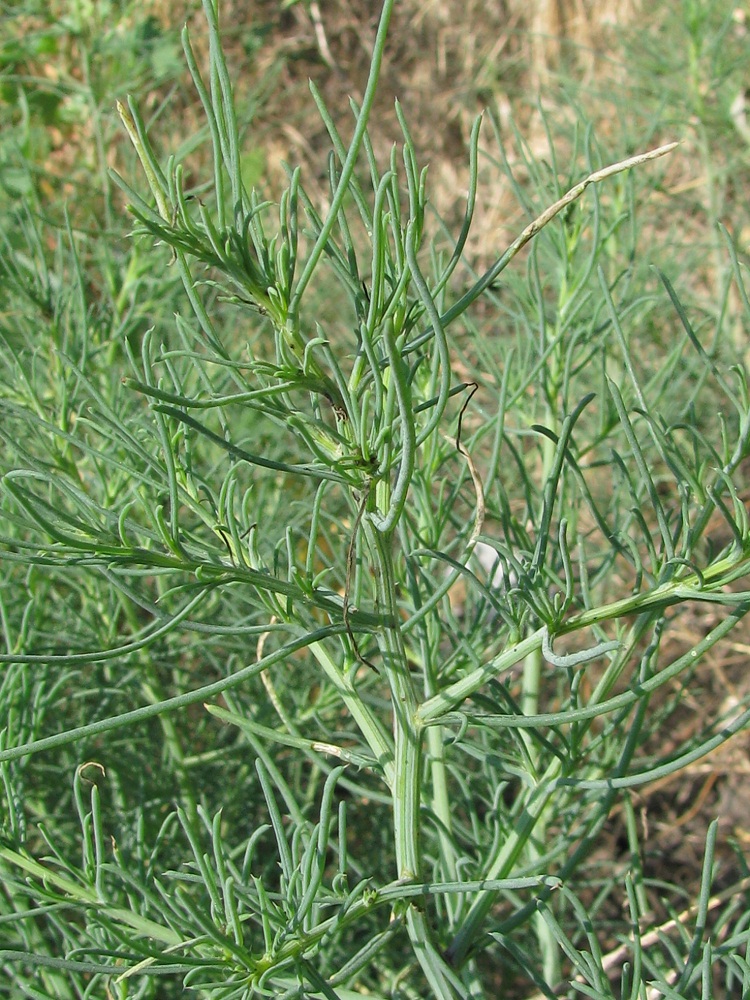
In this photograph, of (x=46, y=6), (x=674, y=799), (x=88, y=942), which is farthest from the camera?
(x=46, y=6)

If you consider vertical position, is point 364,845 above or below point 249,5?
below

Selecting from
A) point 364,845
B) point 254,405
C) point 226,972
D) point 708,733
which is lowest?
point 364,845

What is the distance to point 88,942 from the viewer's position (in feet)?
2.45

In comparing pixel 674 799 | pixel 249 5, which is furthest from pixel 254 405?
pixel 249 5

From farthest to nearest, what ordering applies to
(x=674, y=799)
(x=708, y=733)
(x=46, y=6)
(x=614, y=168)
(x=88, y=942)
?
(x=46, y=6) < (x=674, y=799) < (x=708, y=733) < (x=88, y=942) < (x=614, y=168)

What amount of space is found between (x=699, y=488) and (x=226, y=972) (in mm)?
360

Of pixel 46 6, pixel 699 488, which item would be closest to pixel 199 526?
pixel 699 488

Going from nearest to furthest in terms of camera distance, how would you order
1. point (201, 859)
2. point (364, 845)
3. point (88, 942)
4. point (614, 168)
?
point (614, 168) < point (201, 859) < point (88, 942) < point (364, 845)

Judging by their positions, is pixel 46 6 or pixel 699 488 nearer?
pixel 699 488

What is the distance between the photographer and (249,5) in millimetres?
2441

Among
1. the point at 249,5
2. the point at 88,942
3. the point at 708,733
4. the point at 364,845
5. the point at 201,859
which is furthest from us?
the point at 249,5

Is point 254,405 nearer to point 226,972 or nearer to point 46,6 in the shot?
point 226,972

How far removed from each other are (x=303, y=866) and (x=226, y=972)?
3.2 inches

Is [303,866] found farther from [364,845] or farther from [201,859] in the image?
[364,845]
